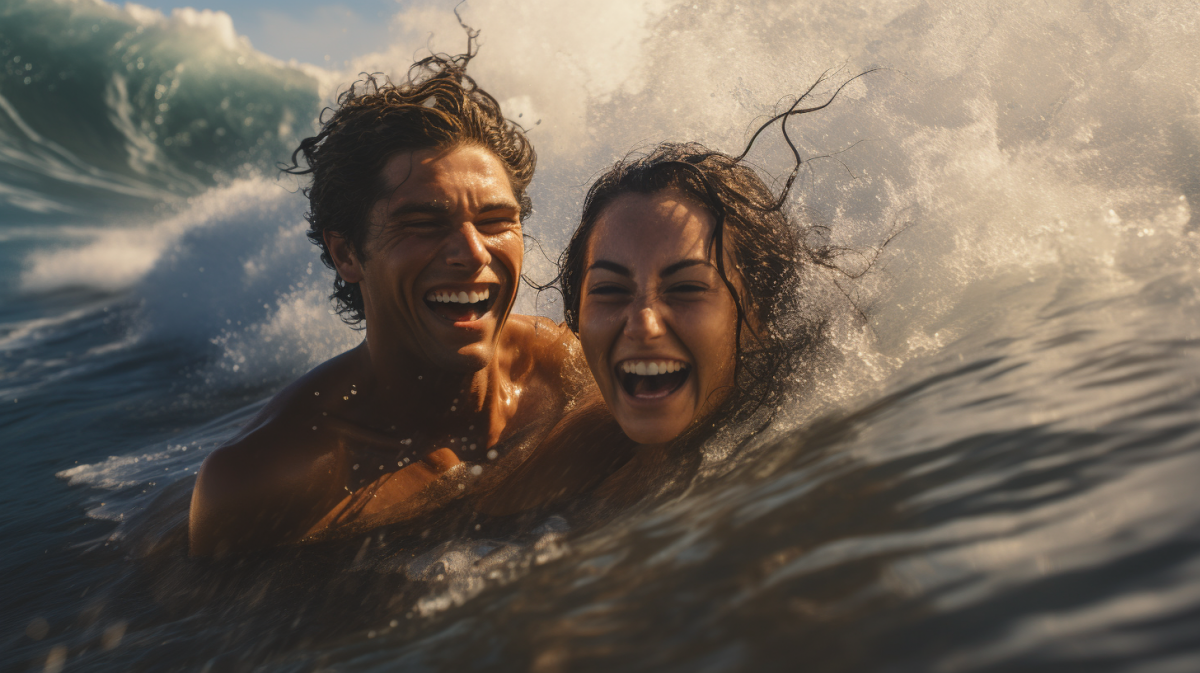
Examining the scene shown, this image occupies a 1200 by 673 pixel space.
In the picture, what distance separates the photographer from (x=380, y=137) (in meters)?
3.41

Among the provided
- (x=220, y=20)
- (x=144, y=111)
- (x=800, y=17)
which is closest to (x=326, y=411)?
(x=800, y=17)

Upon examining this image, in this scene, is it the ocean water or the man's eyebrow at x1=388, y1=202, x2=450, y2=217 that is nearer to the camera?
the ocean water

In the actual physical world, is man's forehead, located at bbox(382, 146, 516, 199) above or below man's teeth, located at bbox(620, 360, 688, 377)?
above

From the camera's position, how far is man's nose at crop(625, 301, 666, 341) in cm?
242

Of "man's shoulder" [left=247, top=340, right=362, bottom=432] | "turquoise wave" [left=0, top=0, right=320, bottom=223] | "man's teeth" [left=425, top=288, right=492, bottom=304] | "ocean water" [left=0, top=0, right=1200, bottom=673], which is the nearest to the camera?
"ocean water" [left=0, top=0, right=1200, bottom=673]

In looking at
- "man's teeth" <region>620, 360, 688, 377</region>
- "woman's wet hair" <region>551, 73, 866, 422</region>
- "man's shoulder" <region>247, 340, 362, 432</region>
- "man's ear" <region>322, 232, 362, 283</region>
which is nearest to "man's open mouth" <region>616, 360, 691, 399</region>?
"man's teeth" <region>620, 360, 688, 377</region>

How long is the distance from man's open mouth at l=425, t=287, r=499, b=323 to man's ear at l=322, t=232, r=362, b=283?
42 cm

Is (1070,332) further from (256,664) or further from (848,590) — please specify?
(256,664)

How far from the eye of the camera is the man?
312 cm

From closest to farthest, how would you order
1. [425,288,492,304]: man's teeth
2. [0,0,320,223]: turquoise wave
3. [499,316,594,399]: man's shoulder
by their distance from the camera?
[425,288,492,304]: man's teeth < [499,316,594,399]: man's shoulder < [0,0,320,223]: turquoise wave

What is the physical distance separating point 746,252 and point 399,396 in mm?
1624

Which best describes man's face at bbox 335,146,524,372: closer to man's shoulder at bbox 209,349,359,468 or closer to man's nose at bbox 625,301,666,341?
man's shoulder at bbox 209,349,359,468

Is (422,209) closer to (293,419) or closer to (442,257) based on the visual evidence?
(442,257)

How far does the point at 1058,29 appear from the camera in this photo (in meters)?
3.65
